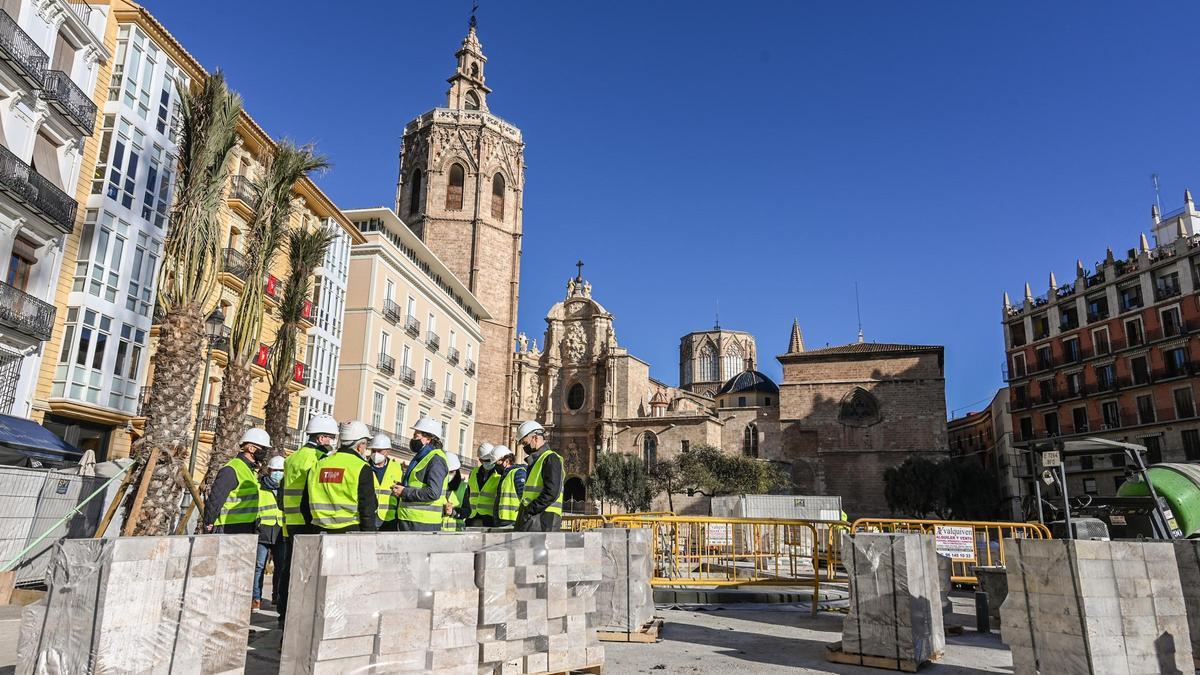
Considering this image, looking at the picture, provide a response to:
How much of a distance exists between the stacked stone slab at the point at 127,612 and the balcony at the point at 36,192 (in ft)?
45.9

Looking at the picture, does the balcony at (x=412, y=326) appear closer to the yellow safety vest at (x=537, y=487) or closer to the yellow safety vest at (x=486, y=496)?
the yellow safety vest at (x=486, y=496)

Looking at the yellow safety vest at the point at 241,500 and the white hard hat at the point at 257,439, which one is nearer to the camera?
the yellow safety vest at the point at 241,500

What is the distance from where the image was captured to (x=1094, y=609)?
5.08 metres

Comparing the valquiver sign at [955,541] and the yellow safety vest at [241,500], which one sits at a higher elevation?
the yellow safety vest at [241,500]

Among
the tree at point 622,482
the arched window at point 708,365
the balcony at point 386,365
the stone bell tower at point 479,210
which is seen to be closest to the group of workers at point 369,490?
the balcony at point 386,365

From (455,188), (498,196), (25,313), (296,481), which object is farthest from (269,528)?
(498,196)

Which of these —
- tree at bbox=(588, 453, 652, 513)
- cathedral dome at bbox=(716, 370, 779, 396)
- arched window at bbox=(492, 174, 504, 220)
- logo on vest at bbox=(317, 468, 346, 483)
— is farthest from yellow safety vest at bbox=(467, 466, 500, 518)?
cathedral dome at bbox=(716, 370, 779, 396)

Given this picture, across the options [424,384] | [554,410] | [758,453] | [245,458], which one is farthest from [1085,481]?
[245,458]

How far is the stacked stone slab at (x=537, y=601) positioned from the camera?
464cm

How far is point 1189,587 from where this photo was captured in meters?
6.79

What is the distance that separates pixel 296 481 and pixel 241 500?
5.43ft

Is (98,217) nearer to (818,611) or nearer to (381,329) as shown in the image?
(381,329)

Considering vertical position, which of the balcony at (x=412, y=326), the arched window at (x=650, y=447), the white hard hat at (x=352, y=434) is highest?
the balcony at (x=412, y=326)

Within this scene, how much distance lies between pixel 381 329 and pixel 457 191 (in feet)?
72.6
